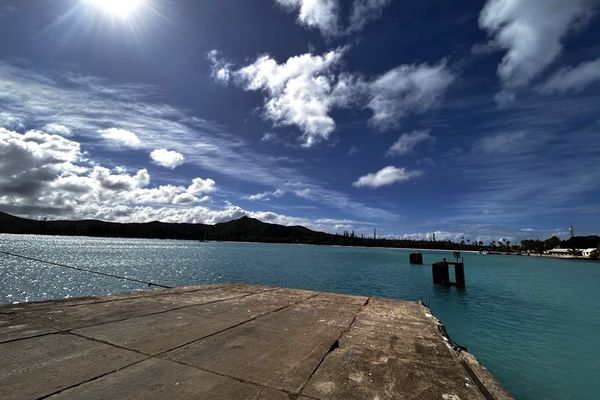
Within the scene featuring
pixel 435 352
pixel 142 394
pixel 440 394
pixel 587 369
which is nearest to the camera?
pixel 142 394

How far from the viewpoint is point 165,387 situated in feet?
13.3

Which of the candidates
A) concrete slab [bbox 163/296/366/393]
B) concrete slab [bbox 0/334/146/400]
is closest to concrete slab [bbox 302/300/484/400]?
concrete slab [bbox 163/296/366/393]

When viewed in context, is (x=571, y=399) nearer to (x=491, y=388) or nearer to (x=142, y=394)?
(x=491, y=388)

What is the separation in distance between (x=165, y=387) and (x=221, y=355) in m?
1.36

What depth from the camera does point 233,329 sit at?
7.07 metres

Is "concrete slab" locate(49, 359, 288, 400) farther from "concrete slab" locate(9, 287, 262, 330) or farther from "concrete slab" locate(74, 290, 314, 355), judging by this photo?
"concrete slab" locate(9, 287, 262, 330)

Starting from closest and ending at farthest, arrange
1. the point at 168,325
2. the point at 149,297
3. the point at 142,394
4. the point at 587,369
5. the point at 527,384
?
the point at 142,394 → the point at 168,325 → the point at 149,297 → the point at 527,384 → the point at 587,369

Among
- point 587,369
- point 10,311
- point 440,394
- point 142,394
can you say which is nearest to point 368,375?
point 440,394

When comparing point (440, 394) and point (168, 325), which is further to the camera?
point (168, 325)

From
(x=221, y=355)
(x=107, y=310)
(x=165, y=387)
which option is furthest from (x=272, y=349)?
(x=107, y=310)

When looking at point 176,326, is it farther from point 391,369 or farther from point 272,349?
point 391,369

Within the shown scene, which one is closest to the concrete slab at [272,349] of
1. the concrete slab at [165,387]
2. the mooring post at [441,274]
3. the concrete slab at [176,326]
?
the concrete slab at [165,387]

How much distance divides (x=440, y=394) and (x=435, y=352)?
1991 mm

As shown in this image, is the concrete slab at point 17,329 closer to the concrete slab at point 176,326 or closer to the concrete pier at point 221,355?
the concrete pier at point 221,355
